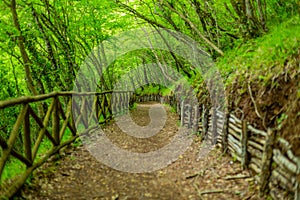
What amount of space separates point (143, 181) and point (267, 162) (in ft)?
7.80

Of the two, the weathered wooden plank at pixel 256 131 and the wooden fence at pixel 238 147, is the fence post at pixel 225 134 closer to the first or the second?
the wooden fence at pixel 238 147

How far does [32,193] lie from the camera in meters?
4.55

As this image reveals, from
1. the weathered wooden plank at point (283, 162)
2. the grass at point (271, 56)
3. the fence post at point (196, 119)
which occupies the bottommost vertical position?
the fence post at point (196, 119)

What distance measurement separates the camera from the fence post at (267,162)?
419 centimetres

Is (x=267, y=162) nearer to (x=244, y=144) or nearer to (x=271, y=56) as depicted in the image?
(x=244, y=144)

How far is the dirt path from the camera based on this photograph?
15.7 ft

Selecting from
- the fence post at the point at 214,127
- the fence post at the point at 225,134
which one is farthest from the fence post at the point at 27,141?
the fence post at the point at 214,127

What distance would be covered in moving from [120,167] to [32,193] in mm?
2225

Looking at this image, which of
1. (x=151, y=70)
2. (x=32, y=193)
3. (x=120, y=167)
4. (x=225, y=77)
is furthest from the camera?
(x=151, y=70)

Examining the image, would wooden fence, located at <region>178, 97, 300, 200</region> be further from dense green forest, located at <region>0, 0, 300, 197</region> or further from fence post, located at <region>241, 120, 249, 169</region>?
dense green forest, located at <region>0, 0, 300, 197</region>

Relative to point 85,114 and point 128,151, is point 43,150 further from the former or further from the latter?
point 85,114

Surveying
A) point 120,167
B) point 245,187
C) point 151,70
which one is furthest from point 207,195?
point 151,70

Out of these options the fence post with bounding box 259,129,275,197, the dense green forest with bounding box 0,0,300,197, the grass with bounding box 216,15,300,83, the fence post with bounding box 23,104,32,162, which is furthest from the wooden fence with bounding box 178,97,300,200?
the fence post with bounding box 23,104,32,162

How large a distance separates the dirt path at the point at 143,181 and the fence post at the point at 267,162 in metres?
0.19
